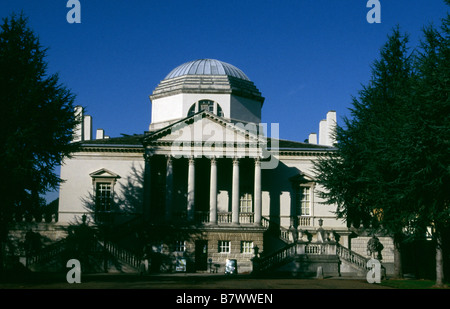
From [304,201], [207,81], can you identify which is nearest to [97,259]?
[304,201]

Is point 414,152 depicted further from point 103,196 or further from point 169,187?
point 103,196

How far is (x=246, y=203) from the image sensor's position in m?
41.0

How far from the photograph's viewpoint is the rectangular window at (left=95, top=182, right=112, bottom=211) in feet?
132

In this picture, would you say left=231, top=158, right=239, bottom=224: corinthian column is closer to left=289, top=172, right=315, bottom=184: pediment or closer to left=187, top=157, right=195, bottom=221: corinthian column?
left=187, top=157, right=195, bottom=221: corinthian column

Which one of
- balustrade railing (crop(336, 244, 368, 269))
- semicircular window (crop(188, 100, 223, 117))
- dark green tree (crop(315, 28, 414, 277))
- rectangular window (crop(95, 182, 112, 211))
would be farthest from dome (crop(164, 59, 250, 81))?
balustrade railing (crop(336, 244, 368, 269))

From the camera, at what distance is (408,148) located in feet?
80.3

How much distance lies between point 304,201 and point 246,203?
465 centimetres

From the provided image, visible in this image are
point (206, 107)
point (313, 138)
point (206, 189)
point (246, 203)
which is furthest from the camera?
point (313, 138)

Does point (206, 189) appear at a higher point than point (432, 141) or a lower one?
lower

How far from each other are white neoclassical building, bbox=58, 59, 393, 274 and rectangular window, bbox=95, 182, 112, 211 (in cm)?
8

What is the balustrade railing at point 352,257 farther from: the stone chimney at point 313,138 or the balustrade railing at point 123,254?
the stone chimney at point 313,138

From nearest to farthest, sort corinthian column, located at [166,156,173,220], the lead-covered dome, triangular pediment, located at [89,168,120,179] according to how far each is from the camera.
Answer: corinthian column, located at [166,156,173,220], triangular pediment, located at [89,168,120,179], the lead-covered dome
